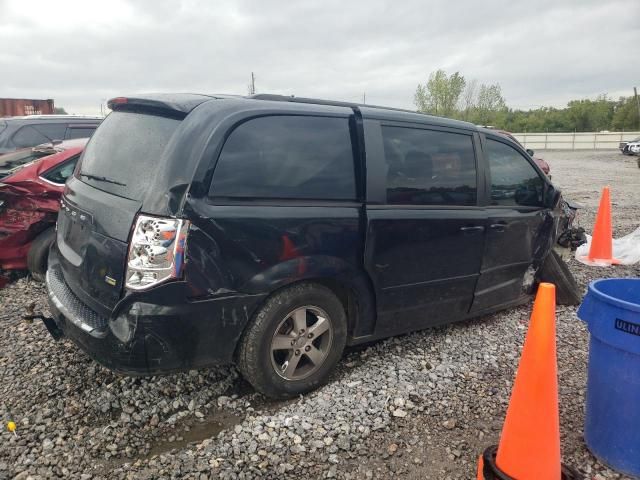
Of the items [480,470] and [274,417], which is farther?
[274,417]

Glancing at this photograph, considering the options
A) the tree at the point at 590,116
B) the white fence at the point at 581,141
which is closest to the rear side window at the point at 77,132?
the white fence at the point at 581,141

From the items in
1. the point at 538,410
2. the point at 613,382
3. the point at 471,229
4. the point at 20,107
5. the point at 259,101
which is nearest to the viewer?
the point at 538,410

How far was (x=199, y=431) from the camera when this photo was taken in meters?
2.95

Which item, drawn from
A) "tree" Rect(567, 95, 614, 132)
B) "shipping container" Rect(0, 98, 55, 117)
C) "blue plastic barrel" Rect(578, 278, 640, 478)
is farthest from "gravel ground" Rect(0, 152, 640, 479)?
"tree" Rect(567, 95, 614, 132)

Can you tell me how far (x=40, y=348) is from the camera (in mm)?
3832

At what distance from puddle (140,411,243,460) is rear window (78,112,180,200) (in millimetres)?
1353

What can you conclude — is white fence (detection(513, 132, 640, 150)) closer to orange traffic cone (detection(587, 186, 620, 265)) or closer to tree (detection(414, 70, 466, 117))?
tree (detection(414, 70, 466, 117))

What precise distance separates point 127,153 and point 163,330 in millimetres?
1129

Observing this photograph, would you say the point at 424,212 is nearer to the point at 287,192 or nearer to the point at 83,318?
the point at 287,192

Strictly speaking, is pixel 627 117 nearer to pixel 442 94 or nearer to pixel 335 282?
pixel 442 94

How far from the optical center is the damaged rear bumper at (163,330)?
2627mm

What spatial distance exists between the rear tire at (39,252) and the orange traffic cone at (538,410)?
4.76m

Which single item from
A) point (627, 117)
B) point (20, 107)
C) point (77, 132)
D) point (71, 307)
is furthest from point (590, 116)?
point (71, 307)

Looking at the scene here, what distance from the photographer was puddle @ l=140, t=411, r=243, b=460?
9.19ft
